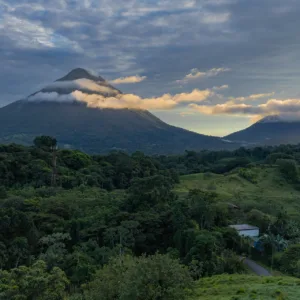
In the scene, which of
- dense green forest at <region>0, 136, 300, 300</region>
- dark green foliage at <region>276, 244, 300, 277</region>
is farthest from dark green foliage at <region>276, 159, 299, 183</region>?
dark green foliage at <region>276, 244, 300, 277</region>

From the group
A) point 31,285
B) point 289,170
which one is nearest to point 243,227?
point 31,285

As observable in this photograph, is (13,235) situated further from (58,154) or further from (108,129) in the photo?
(108,129)

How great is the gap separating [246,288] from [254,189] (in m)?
39.9

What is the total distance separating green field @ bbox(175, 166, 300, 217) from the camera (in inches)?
1647

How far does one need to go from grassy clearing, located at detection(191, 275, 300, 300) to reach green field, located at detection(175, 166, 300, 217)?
23.2 metres

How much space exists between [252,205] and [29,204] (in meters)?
23.3

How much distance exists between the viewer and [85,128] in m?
177

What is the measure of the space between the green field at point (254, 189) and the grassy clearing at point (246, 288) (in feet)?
76.0

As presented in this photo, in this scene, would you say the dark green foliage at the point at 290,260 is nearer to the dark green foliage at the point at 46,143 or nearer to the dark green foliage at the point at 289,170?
the dark green foliage at the point at 289,170

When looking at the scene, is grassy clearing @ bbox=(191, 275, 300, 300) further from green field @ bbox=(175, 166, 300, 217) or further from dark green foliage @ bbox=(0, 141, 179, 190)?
dark green foliage @ bbox=(0, 141, 179, 190)

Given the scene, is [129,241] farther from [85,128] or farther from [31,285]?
[85,128]

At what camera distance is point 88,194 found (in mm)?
38969

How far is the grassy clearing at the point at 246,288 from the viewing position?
42.8 feet

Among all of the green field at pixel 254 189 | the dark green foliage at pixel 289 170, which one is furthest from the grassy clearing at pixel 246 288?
the dark green foliage at pixel 289 170
